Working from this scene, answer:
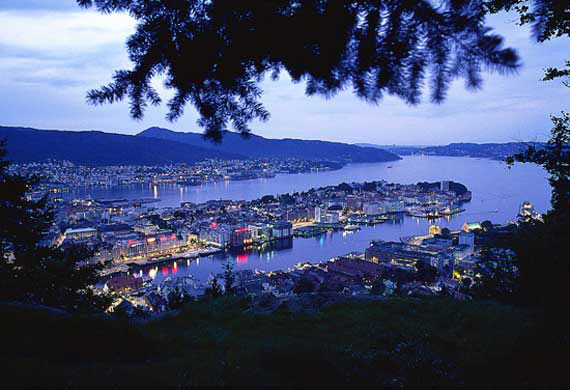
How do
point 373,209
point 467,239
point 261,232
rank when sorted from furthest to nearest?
point 373,209 → point 261,232 → point 467,239

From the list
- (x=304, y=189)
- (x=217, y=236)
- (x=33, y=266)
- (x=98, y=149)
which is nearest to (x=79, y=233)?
(x=217, y=236)

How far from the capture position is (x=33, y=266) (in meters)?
5.65

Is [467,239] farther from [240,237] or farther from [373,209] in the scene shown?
[373,209]

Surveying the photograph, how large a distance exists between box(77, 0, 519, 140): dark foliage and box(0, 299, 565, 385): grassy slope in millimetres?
1448

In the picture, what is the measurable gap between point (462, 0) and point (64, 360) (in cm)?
279

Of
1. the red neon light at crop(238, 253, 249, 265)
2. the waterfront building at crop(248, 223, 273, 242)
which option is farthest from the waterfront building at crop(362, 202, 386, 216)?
the red neon light at crop(238, 253, 249, 265)

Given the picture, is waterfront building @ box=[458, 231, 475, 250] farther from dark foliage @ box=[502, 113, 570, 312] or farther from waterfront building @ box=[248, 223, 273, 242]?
dark foliage @ box=[502, 113, 570, 312]

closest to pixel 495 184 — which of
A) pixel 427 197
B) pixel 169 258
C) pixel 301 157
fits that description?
pixel 427 197

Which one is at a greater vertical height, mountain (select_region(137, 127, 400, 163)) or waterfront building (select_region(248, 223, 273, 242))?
mountain (select_region(137, 127, 400, 163))

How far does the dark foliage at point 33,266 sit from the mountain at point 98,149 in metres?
79.7

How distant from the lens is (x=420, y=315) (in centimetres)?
375

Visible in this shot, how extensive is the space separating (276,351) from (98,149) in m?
107

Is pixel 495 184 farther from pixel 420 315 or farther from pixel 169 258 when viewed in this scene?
pixel 420 315

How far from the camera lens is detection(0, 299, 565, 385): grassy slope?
2.09 metres
